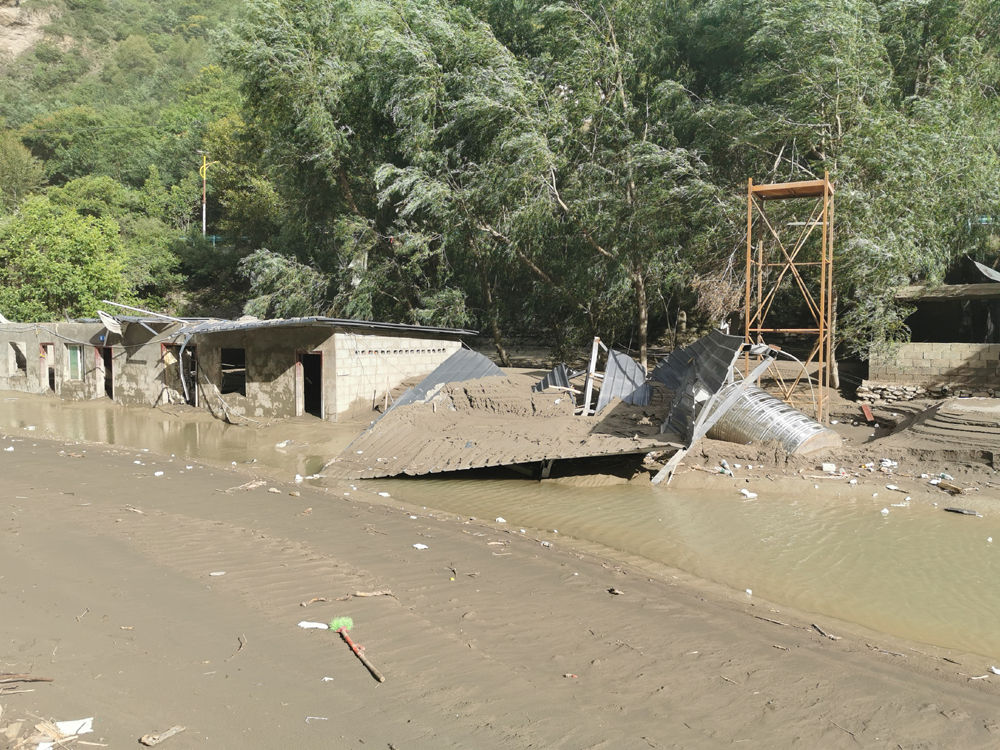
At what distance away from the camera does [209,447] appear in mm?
12961

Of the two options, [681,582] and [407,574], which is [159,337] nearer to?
[407,574]

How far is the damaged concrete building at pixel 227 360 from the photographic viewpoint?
14.6 metres

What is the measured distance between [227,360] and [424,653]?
51.4ft

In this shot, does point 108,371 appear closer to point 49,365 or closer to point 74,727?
point 49,365

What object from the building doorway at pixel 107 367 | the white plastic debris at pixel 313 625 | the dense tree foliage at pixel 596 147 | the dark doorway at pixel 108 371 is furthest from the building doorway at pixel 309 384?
the white plastic debris at pixel 313 625

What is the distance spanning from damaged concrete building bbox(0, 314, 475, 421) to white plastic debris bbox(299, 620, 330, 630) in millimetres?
9466

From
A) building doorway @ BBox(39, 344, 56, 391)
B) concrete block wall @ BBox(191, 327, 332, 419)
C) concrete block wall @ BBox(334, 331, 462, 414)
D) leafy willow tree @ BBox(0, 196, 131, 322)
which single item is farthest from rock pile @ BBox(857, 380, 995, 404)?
leafy willow tree @ BBox(0, 196, 131, 322)

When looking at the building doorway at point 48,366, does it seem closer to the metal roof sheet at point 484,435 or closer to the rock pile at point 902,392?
the metal roof sheet at point 484,435

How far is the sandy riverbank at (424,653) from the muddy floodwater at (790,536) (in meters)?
0.64

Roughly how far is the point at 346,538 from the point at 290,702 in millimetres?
3173

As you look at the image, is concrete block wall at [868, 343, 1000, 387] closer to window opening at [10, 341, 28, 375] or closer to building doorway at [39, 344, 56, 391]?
building doorway at [39, 344, 56, 391]

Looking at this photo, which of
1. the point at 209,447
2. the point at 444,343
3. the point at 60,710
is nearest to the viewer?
the point at 60,710

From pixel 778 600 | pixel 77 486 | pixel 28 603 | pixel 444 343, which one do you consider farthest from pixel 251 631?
pixel 444 343

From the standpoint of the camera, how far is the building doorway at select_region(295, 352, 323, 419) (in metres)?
14.9
